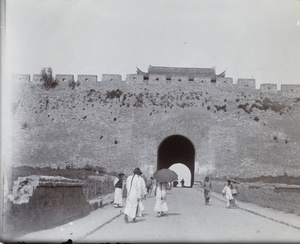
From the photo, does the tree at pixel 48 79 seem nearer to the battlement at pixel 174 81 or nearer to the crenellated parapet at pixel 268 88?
the battlement at pixel 174 81

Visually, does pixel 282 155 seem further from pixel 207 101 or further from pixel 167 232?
pixel 167 232

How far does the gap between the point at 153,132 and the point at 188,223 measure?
1671cm

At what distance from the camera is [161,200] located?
1151cm

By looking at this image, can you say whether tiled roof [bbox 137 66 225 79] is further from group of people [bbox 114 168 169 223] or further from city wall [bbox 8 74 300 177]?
group of people [bbox 114 168 169 223]

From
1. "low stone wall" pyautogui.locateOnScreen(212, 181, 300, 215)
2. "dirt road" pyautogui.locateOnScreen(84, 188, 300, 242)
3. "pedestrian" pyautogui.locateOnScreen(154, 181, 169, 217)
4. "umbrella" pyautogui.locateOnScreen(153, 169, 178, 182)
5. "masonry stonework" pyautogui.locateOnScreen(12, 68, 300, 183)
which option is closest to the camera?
"dirt road" pyautogui.locateOnScreen(84, 188, 300, 242)

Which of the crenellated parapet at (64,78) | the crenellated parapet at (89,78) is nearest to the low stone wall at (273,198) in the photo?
the crenellated parapet at (89,78)

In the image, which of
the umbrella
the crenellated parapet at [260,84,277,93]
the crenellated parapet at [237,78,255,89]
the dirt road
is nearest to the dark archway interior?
the crenellated parapet at [237,78,255,89]

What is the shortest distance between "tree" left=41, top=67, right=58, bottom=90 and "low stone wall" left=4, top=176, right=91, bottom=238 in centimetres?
1820

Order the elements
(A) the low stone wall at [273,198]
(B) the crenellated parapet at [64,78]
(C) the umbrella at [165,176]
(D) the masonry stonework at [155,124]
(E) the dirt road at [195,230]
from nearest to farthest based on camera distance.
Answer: (E) the dirt road at [195,230], (A) the low stone wall at [273,198], (C) the umbrella at [165,176], (D) the masonry stonework at [155,124], (B) the crenellated parapet at [64,78]

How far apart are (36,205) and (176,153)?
86.9ft

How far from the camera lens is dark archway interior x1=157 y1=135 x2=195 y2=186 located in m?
30.0

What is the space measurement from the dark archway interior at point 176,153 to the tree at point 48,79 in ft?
29.4

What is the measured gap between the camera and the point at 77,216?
10.6 meters

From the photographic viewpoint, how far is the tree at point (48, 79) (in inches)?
1067
